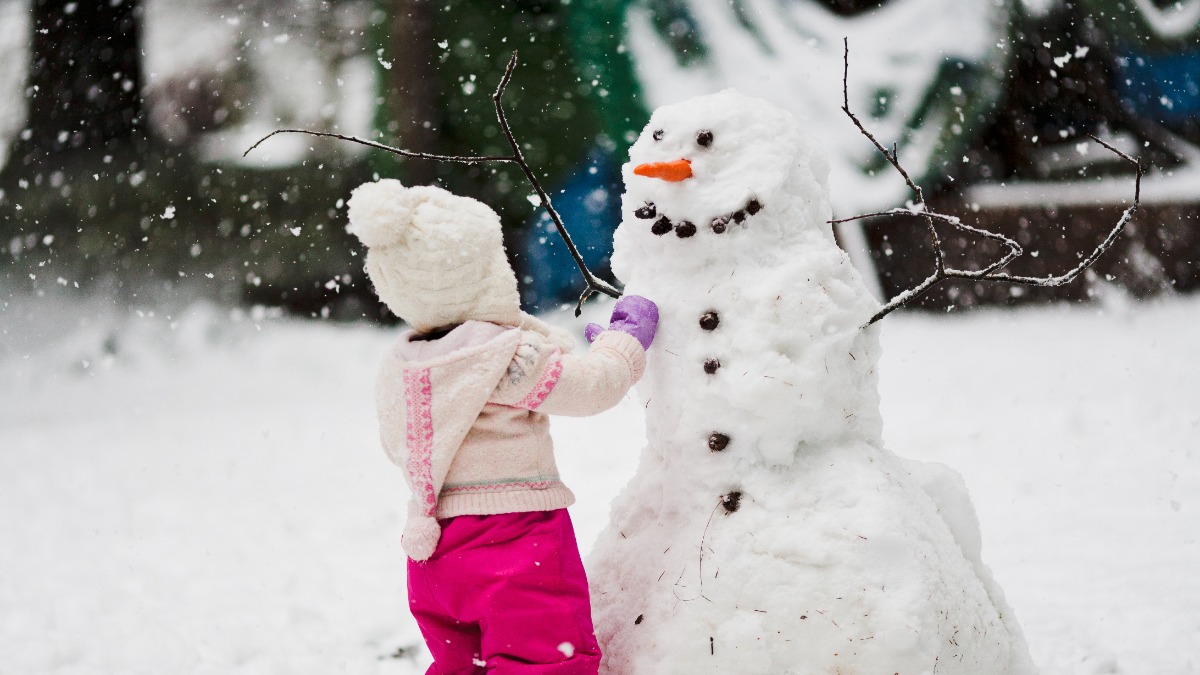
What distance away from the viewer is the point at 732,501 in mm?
1454

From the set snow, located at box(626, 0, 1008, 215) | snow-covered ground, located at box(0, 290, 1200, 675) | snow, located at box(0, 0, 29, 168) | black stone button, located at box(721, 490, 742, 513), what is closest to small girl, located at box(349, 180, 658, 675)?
black stone button, located at box(721, 490, 742, 513)

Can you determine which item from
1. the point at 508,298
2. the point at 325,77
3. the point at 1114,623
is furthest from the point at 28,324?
the point at 1114,623

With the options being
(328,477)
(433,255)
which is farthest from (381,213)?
(328,477)

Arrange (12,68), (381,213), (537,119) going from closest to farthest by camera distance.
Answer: (381,213) < (537,119) < (12,68)

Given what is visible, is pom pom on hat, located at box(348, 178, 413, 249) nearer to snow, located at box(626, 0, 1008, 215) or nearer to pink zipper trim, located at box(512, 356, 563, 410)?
pink zipper trim, located at box(512, 356, 563, 410)

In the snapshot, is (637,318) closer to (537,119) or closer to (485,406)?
(485,406)

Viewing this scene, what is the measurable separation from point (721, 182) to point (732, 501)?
0.51 m

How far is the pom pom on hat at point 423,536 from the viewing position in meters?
1.40

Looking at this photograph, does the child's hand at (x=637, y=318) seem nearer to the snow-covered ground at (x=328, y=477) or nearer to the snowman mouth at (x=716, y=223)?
the snowman mouth at (x=716, y=223)

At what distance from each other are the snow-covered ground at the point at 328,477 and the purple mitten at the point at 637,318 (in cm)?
142

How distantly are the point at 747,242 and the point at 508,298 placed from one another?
15.6 inches

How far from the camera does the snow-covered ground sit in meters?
2.63

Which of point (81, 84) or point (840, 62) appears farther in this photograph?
point (81, 84)

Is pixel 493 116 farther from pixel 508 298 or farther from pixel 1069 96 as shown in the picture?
pixel 508 298
